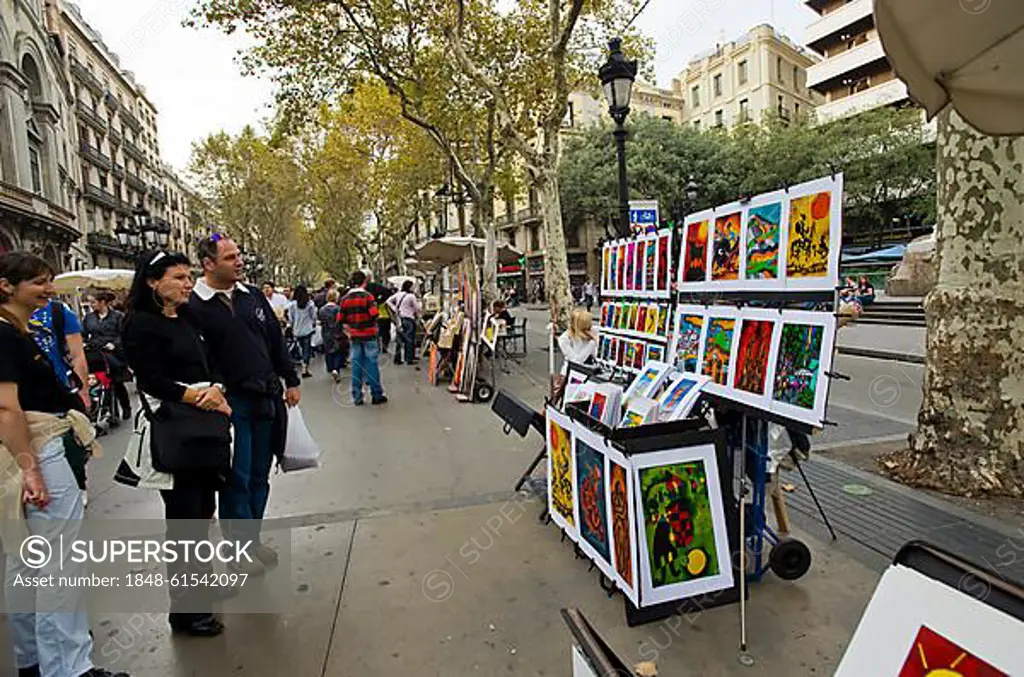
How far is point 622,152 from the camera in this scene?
7.38 metres

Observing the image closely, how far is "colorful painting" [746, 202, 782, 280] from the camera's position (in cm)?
313

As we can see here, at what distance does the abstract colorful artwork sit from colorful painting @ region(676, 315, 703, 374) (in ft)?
2.98

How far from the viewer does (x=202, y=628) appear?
2965 millimetres

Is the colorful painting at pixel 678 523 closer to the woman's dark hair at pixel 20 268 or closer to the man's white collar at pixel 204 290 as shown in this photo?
the man's white collar at pixel 204 290

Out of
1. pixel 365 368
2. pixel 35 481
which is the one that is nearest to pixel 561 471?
pixel 35 481

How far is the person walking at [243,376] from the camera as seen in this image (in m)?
3.41

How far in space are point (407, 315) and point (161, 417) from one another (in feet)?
32.3

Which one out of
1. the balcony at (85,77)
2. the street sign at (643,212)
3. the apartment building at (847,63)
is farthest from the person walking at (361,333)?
the balcony at (85,77)

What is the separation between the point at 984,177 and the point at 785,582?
3304 mm

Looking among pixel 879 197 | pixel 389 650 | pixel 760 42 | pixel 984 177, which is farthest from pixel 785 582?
pixel 760 42

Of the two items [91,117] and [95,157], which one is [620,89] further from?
[91,117]

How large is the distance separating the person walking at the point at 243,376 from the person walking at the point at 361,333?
4522 millimetres

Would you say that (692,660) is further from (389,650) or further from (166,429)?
(166,429)

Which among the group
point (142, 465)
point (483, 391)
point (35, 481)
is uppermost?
point (35, 481)
